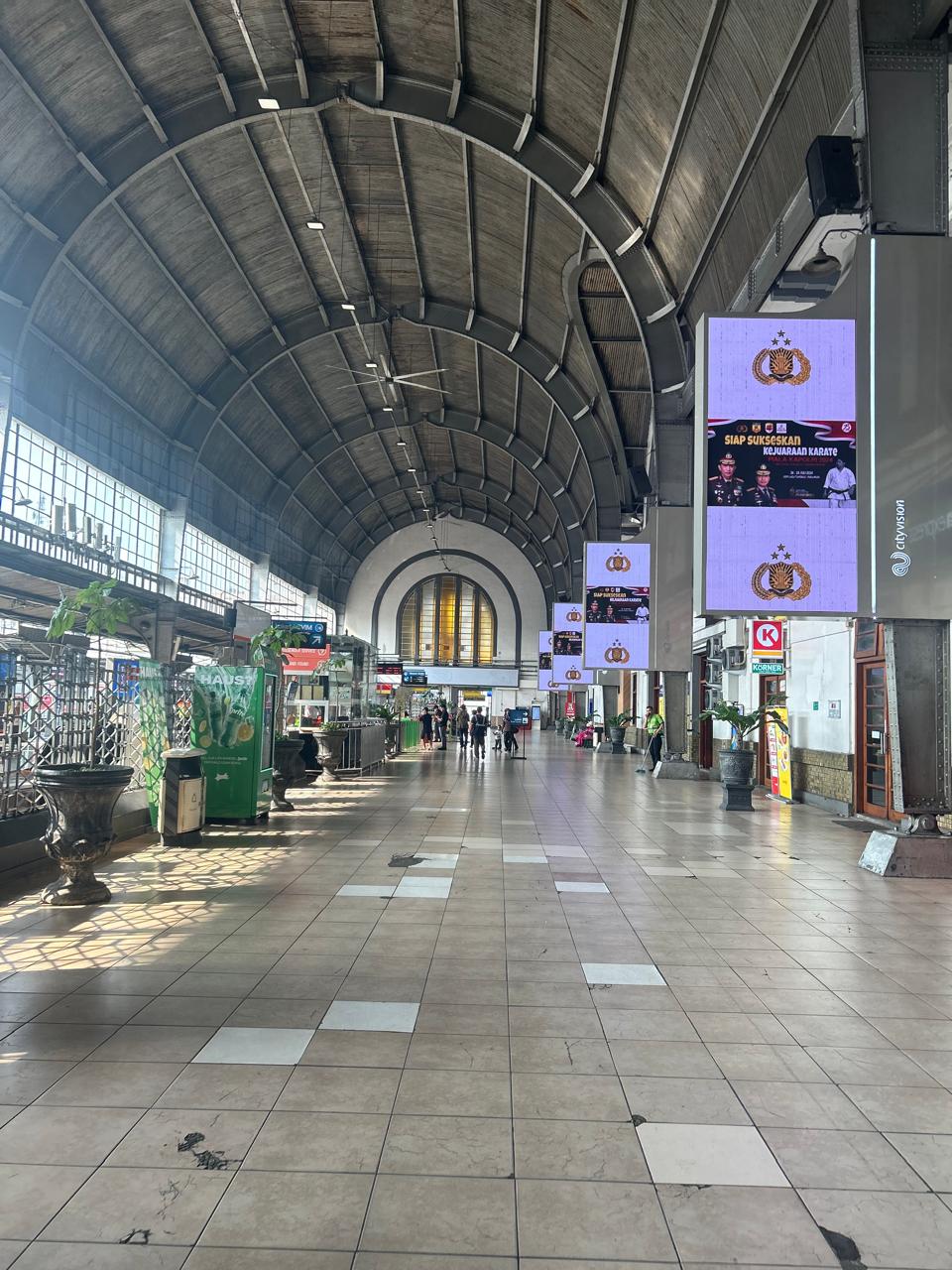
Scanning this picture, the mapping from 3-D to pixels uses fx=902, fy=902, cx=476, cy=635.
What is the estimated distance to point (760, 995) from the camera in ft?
15.9

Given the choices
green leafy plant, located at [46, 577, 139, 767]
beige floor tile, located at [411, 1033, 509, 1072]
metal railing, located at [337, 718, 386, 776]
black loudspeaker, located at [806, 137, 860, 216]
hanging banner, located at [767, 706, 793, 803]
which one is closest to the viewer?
beige floor tile, located at [411, 1033, 509, 1072]

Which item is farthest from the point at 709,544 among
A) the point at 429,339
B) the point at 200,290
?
the point at 429,339

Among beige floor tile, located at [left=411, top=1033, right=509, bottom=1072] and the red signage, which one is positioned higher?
the red signage

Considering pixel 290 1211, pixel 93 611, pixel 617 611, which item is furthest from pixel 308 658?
pixel 290 1211

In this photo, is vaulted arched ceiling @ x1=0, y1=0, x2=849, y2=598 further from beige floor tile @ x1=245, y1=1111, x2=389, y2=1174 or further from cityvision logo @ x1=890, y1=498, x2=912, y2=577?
beige floor tile @ x1=245, y1=1111, x2=389, y2=1174

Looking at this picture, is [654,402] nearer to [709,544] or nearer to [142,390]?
[709,544]

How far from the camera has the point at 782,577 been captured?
826 cm

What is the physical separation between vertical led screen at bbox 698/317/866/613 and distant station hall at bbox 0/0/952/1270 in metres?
0.04

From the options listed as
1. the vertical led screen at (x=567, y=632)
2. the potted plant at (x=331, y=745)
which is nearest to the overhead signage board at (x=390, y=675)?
the vertical led screen at (x=567, y=632)

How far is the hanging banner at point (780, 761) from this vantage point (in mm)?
15086

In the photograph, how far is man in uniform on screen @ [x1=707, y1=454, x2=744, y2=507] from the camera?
834 cm

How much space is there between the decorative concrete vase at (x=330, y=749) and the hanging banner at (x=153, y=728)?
26.5 feet

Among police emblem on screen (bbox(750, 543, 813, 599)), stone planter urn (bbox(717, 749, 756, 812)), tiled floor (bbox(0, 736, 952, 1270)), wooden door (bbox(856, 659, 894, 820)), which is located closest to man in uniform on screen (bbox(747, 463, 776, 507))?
police emblem on screen (bbox(750, 543, 813, 599))

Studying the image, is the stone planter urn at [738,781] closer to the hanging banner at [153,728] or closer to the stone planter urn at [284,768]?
the stone planter urn at [284,768]
